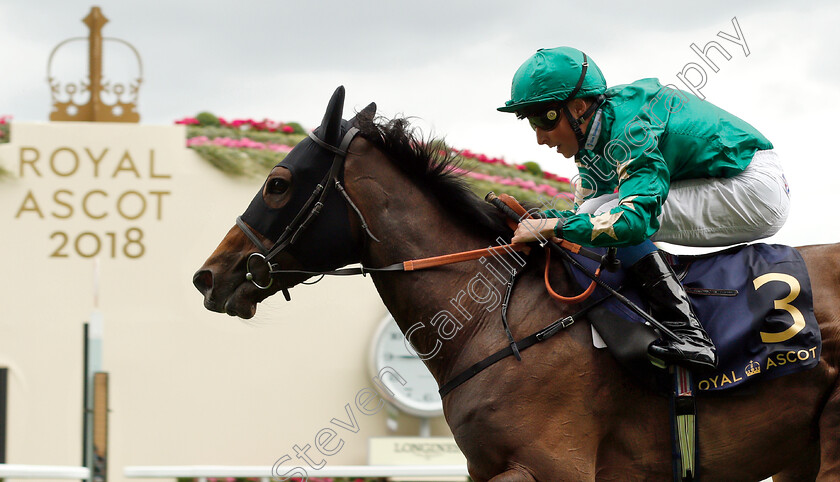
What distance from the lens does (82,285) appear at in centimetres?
878

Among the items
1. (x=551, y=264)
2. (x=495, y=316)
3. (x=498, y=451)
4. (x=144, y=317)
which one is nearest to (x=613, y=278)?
(x=551, y=264)

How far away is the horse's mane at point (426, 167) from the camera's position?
3.26 meters

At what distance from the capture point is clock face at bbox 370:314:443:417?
8945mm

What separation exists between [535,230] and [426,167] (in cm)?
51

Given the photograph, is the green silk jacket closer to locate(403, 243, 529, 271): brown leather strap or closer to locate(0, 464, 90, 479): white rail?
locate(403, 243, 529, 271): brown leather strap

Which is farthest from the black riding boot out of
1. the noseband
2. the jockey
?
the noseband

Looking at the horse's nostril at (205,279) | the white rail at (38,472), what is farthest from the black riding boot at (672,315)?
the white rail at (38,472)

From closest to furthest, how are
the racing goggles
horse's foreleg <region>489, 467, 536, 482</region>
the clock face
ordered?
horse's foreleg <region>489, 467, 536, 482</region>
the racing goggles
the clock face

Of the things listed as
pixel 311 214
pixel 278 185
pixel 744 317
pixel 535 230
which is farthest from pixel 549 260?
pixel 278 185

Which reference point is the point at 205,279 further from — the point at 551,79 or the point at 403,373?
the point at 403,373

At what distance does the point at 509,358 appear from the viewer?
9.84 feet

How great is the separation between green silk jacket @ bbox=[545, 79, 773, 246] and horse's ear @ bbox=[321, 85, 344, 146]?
2.77 feet

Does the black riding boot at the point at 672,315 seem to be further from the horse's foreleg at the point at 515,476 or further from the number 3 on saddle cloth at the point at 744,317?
the horse's foreleg at the point at 515,476

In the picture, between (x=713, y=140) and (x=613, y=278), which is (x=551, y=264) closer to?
(x=613, y=278)
